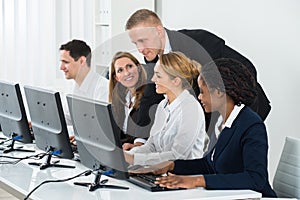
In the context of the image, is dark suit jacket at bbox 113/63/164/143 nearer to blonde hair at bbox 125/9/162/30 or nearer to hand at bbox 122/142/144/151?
hand at bbox 122/142/144/151

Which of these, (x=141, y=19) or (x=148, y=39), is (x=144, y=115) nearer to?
(x=148, y=39)

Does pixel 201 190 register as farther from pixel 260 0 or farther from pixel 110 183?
pixel 260 0

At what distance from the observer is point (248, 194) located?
2461 mm

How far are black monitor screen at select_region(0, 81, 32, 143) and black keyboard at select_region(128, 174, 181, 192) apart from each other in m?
0.83

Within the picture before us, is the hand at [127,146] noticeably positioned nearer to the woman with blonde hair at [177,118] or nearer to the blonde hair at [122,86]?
the woman with blonde hair at [177,118]

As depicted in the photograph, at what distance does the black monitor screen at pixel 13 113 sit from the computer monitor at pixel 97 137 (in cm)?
57

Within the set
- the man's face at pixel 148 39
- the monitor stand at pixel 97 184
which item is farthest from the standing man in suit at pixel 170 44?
the monitor stand at pixel 97 184

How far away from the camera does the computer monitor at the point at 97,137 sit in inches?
98.3

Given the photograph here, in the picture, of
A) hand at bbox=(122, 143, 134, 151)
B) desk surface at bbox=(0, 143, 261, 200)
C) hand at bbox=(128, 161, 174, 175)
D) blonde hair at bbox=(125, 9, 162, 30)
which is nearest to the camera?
desk surface at bbox=(0, 143, 261, 200)

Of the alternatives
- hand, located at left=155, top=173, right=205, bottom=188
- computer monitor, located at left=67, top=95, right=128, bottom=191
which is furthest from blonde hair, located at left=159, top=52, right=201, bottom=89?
hand, located at left=155, top=173, right=205, bottom=188

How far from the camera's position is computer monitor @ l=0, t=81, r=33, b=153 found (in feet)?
10.6

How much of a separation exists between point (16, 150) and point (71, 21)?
2.45m

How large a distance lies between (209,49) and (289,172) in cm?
116

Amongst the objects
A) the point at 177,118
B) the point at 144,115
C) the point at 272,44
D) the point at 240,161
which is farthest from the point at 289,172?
the point at 272,44
